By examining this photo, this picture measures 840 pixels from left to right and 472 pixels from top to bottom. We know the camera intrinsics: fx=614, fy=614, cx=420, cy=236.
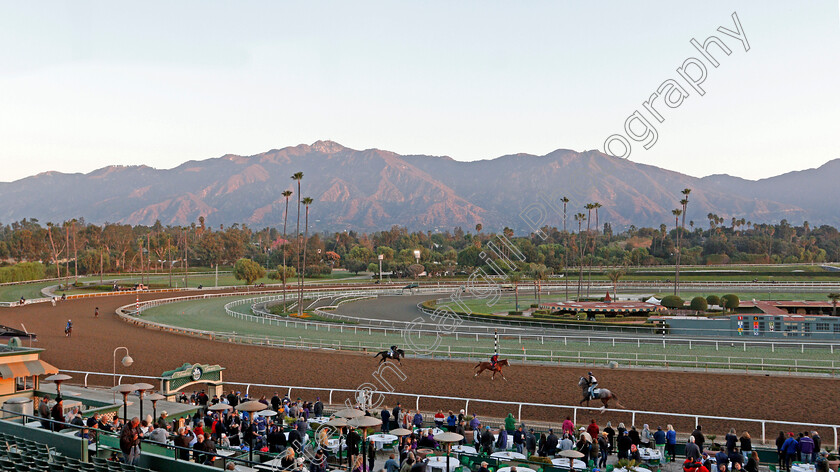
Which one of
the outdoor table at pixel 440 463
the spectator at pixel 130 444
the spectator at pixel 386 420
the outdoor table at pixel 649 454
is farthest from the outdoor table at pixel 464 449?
the spectator at pixel 130 444

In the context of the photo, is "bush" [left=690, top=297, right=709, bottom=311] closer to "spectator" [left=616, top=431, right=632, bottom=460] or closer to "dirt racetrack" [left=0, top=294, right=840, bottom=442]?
"dirt racetrack" [left=0, top=294, right=840, bottom=442]

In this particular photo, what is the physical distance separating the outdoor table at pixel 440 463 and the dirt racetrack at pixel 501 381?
6.36 metres

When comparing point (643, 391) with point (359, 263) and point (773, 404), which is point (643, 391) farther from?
point (359, 263)

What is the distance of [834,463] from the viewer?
1112 centimetres

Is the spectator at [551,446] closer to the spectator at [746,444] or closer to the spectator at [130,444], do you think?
the spectator at [746,444]

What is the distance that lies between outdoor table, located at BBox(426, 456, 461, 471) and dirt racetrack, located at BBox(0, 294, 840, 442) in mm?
6362

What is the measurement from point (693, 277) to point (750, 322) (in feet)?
193

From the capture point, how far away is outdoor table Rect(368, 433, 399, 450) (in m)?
13.5

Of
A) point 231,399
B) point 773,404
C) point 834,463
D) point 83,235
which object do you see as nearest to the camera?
point 834,463

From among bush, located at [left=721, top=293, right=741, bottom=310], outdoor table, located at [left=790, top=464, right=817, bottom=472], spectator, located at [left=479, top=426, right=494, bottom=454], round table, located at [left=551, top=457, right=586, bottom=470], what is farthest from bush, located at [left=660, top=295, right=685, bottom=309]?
round table, located at [left=551, top=457, right=586, bottom=470]

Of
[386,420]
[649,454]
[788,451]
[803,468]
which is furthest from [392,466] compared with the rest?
[788,451]

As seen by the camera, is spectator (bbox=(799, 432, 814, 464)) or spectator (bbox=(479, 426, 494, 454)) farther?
spectator (bbox=(479, 426, 494, 454))

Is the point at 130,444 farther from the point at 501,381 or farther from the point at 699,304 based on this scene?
the point at 699,304

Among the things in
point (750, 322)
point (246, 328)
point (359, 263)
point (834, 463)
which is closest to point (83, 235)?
point (359, 263)
